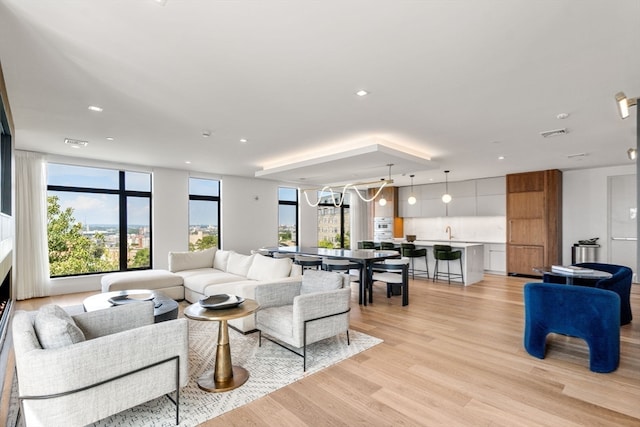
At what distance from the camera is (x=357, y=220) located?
36.4ft

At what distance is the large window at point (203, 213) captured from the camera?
25.6 ft

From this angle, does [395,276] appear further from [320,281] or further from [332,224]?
[332,224]

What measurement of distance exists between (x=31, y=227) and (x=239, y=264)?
385 cm

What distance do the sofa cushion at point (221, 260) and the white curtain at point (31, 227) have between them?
3023 mm

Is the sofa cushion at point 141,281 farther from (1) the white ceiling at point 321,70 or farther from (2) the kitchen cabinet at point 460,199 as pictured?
(2) the kitchen cabinet at point 460,199

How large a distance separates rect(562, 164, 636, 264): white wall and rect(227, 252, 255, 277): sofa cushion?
7.68m

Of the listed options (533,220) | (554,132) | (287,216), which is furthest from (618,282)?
(287,216)

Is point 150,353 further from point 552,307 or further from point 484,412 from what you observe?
point 552,307

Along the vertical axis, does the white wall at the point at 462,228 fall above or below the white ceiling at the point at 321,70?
below

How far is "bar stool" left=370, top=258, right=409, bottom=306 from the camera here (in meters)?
5.12

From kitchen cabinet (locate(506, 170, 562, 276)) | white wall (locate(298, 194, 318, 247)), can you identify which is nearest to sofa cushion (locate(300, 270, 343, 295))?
white wall (locate(298, 194, 318, 247))

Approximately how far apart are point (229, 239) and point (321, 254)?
133 inches

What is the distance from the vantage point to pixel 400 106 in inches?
137

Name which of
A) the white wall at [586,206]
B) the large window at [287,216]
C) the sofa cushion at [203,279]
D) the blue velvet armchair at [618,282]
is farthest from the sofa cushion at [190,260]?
the white wall at [586,206]
